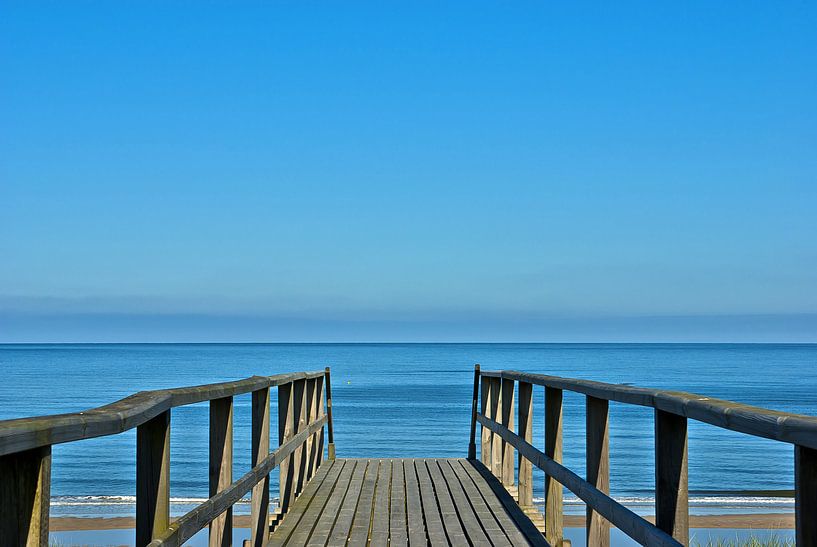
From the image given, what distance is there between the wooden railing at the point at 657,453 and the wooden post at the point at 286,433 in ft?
5.49

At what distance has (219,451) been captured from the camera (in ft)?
14.1

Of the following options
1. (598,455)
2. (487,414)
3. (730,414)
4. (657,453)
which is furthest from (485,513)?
(730,414)

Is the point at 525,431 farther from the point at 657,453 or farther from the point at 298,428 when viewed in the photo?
the point at 657,453

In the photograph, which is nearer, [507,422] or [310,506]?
[310,506]

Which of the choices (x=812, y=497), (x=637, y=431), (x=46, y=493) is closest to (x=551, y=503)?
(x=812, y=497)

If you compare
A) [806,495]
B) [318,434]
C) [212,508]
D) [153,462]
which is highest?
[806,495]

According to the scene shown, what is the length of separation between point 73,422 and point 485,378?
769 cm

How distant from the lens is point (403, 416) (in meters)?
36.2

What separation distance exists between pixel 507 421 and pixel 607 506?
412 centimetres

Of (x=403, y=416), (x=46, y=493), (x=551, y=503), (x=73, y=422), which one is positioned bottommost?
(x=403, y=416)

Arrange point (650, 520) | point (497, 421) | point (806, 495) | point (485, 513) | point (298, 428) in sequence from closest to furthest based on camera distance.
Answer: point (806, 495), point (485, 513), point (298, 428), point (497, 421), point (650, 520)

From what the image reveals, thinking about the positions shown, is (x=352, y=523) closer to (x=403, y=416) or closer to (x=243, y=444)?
(x=243, y=444)

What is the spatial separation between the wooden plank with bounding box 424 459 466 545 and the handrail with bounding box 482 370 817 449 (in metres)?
2.12

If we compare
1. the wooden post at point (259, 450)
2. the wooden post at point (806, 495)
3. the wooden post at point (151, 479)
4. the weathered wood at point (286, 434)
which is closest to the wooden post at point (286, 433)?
the weathered wood at point (286, 434)
